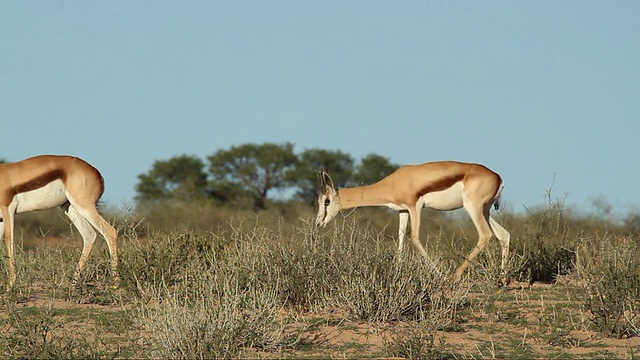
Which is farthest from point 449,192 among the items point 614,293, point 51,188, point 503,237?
point 51,188

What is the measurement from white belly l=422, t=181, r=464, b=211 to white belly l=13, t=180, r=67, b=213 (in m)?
4.69

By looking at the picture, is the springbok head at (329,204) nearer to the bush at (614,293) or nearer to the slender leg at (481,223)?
the slender leg at (481,223)

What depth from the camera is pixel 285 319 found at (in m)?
8.27

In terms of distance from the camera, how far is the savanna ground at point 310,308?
7691 millimetres

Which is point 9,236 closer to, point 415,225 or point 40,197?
point 40,197

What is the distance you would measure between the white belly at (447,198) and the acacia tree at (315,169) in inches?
814

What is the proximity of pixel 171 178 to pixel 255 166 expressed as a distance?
3055 millimetres

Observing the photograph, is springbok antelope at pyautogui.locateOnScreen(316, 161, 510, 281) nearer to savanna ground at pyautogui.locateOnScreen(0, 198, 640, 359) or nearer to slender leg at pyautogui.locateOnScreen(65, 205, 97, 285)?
savanna ground at pyautogui.locateOnScreen(0, 198, 640, 359)

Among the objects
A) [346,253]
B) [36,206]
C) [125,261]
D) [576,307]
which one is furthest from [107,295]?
[576,307]

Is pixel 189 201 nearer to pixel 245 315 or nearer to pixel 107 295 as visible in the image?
pixel 107 295

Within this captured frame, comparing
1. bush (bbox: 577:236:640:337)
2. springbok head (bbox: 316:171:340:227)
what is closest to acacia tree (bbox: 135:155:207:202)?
springbok head (bbox: 316:171:340:227)

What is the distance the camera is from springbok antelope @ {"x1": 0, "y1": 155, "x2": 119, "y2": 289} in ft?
37.5

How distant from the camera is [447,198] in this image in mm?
13133

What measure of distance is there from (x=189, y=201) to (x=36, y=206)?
2152 centimetres
